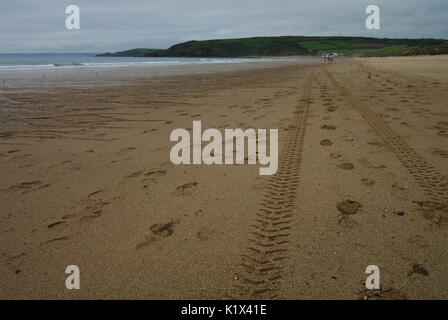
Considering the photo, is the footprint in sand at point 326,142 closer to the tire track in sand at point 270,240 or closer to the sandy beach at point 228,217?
the sandy beach at point 228,217

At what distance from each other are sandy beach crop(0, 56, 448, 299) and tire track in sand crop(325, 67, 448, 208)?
0.02 meters

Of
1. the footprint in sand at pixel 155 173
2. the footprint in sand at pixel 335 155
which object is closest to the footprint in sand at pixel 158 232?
the footprint in sand at pixel 155 173

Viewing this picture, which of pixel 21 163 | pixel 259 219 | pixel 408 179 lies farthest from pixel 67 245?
pixel 408 179

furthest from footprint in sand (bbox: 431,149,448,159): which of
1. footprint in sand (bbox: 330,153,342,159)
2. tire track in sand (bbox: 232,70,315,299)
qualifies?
tire track in sand (bbox: 232,70,315,299)

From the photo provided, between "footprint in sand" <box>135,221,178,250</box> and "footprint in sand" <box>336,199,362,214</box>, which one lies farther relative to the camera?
"footprint in sand" <box>336,199,362,214</box>

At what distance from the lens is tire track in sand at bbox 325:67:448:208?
2877mm

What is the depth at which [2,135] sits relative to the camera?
548 cm

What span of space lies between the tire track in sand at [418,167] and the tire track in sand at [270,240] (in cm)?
146

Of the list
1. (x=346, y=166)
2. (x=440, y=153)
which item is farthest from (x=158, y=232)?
(x=440, y=153)

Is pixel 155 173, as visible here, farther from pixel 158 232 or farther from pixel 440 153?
pixel 440 153

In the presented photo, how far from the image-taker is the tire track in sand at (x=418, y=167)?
2.88 meters

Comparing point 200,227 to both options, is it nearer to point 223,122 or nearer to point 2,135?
point 223,122

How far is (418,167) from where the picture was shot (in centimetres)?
356

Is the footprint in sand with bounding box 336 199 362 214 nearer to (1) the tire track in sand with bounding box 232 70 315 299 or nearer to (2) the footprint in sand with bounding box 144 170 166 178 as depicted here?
(1) the tire track in sand with bounding box 232 70 315 299
